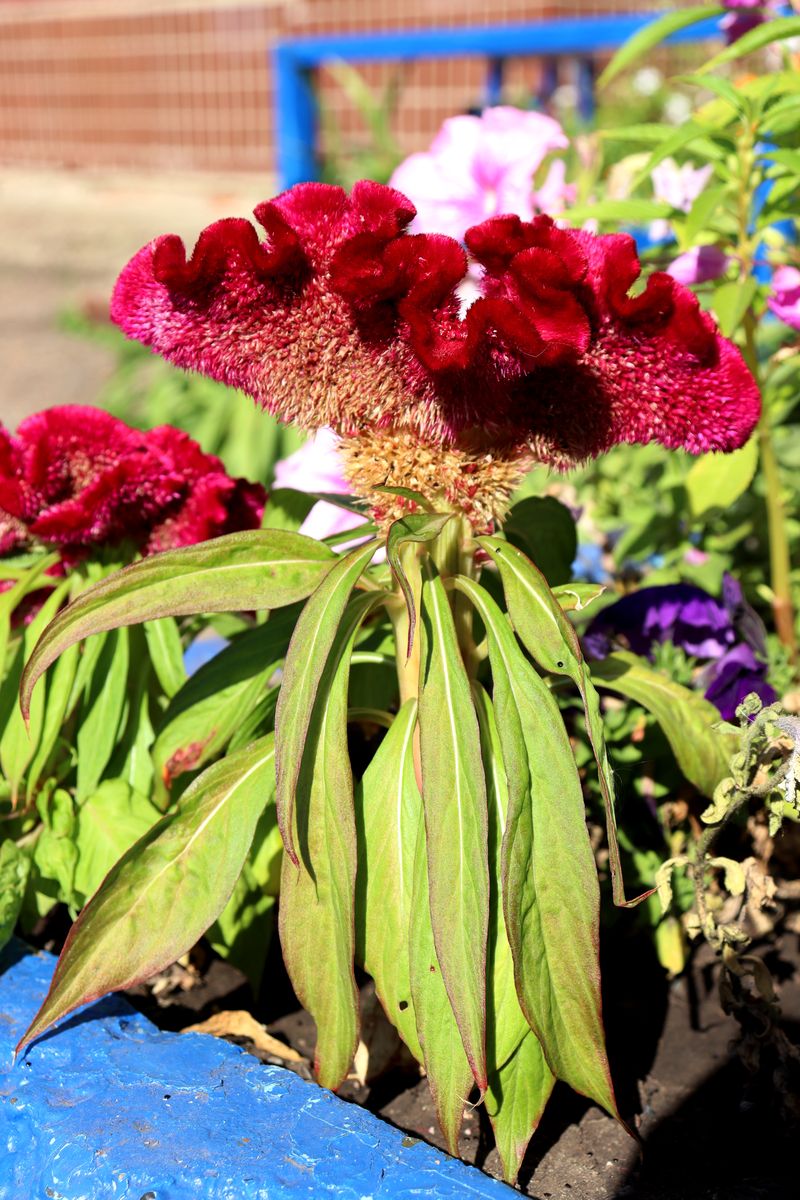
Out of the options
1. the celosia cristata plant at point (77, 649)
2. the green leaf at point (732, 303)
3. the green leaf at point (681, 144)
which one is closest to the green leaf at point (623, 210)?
the green leaf at point (681, 144)

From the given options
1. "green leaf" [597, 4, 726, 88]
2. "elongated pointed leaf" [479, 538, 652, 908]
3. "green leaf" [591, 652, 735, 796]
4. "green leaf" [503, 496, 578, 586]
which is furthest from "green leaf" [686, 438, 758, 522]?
"elongated pointed leaf" [479, 538, 652, 908]

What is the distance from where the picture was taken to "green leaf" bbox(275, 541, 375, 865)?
1.19 meters

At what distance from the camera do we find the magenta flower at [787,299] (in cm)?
181

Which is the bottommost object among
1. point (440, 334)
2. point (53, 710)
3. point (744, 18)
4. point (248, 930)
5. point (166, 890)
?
point (248, 930)

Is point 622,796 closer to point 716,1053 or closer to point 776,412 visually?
point 716,1053

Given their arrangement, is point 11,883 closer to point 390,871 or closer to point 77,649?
point 77,649

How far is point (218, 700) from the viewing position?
5.48 ft

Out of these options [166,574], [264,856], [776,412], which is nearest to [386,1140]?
[264,856]

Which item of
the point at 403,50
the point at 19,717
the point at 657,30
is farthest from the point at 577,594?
the point at 403,50

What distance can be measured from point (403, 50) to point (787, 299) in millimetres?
3562

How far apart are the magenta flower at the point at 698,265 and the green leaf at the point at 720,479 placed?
10.5 inches

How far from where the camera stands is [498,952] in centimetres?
133

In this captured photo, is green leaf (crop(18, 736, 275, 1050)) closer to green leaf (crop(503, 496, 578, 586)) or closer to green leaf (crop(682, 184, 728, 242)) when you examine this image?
green leaf (crop(503, 496, 578, 586))

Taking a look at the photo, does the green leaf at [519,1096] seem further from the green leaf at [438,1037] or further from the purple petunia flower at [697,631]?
the purple petunia flower at [697,631]
